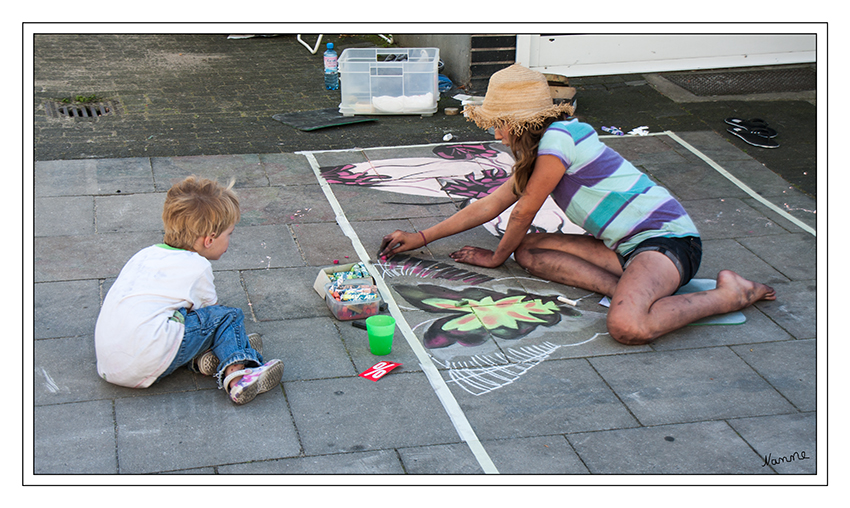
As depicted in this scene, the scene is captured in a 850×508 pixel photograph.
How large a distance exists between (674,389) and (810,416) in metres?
0.53

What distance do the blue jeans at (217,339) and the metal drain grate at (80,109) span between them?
4.18 m

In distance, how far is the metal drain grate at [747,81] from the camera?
7562mm

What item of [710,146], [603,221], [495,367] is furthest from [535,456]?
[710,146]

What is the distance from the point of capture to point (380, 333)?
3275mm

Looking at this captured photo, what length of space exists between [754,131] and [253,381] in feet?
16.8

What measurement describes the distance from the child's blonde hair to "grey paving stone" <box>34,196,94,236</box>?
1.63 m

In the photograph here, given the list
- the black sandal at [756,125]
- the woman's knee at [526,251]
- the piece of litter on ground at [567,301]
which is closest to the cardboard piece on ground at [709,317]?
the piece of litter on ground at [567,301]

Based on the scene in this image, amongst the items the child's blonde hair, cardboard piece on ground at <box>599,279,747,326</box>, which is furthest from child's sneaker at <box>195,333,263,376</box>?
cardboard piece on ground at <box>599,279,747,326</box>

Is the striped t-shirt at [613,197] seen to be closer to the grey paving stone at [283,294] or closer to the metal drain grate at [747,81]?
the grey paving stone at [283,294]

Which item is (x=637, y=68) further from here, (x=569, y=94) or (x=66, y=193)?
(x=66, y=193)

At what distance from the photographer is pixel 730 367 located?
332cm

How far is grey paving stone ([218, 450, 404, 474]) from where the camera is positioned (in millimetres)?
2635

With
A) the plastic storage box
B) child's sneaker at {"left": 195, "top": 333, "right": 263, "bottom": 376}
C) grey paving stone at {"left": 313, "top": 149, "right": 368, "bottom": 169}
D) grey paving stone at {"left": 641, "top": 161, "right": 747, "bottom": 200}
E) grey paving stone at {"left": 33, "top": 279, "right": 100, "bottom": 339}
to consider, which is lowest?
child's sneaker at {"left": 195, "top": 333, "right": 263, "bottom": 376}

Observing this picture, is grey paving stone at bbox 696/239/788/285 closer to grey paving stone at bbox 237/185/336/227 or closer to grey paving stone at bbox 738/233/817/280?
grey paving stone at bbox 738/233/817/280
